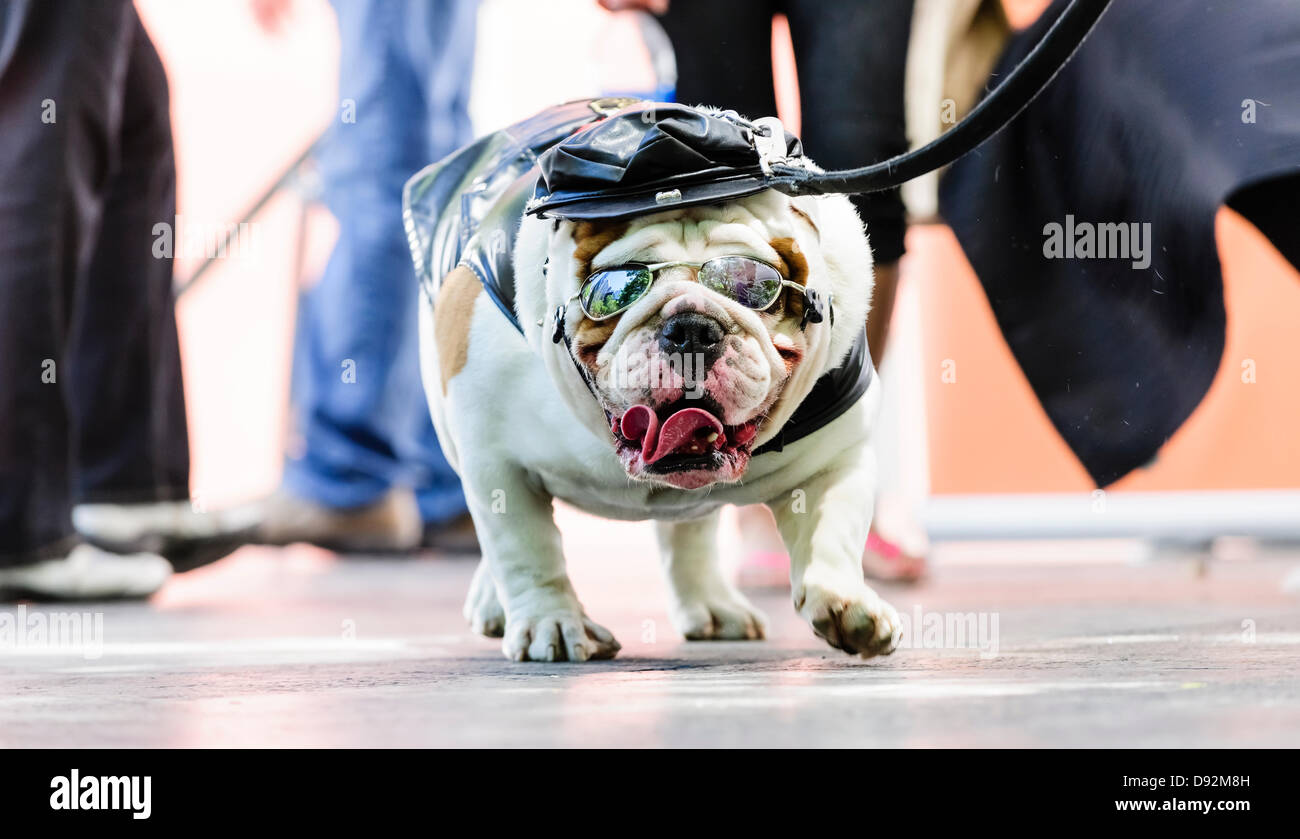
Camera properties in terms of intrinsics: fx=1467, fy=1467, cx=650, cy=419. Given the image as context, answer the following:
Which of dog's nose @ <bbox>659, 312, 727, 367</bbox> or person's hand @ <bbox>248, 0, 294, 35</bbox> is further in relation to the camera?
person's hand @ <bbox>248, 0, 294, 35</bbox>

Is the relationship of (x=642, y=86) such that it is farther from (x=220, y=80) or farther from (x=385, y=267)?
(x=220, y=80)

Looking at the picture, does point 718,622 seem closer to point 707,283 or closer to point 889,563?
point 707,283

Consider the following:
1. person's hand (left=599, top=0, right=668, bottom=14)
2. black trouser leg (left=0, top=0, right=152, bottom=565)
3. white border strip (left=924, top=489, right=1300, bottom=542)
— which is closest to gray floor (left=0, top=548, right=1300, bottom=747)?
black trouser leg (left=0, top=0, right=152, bottom=565)

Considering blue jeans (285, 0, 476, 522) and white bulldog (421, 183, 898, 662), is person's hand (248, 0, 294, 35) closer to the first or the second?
blue jeans (285, 0, 476, 522)

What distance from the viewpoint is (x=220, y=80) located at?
Result: 7.00m

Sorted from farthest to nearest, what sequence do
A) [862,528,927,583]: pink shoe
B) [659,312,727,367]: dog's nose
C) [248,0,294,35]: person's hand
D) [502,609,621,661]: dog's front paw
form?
1. [248,0,294,35]: person's hand
2. [862,528,927,583]: pink shoe
3. [502,609,621,661]: dog's front paw
4. [659,312,727,367]: dog's nose

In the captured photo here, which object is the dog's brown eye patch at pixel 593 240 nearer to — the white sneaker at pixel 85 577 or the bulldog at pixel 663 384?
the bulldog at pixel 663 384

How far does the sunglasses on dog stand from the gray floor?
484 mm

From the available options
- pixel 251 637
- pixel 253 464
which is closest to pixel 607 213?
pixel 251 637

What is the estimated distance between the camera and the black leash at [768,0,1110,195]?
5.50 feet

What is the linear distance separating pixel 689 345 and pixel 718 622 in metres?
0.92

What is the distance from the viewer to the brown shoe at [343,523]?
528 cm

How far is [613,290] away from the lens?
1.88m

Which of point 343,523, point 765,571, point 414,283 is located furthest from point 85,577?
point 414,283
